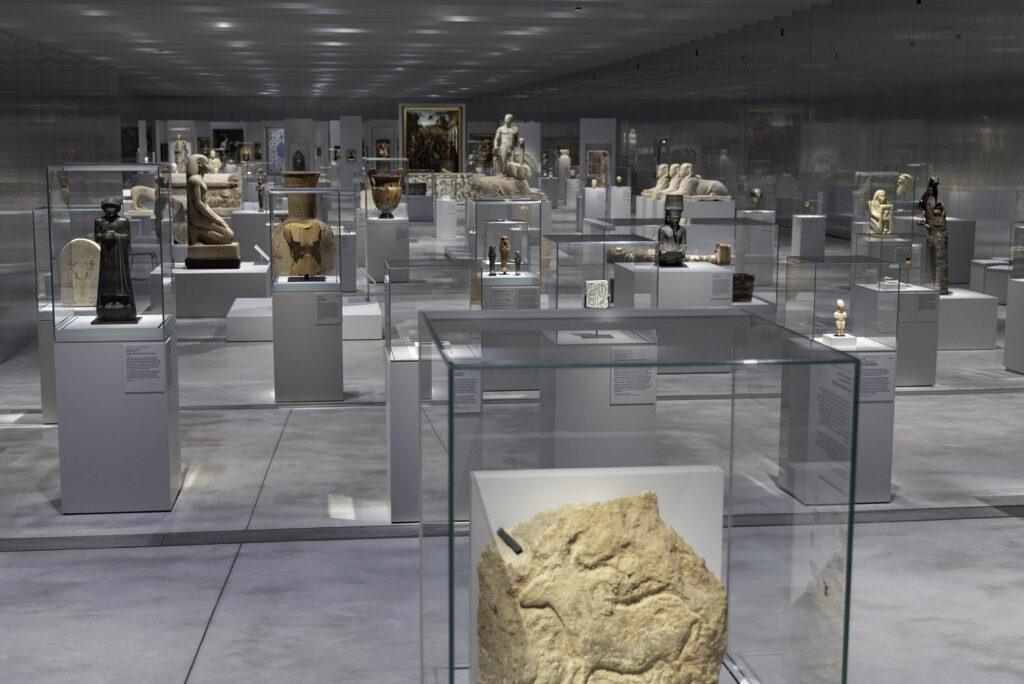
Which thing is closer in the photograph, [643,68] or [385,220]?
[385,220]

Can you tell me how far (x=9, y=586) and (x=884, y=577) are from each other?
15.5 feet

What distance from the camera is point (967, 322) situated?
14.1 metres

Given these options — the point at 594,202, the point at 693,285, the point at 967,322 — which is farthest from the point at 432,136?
the point at 967,322

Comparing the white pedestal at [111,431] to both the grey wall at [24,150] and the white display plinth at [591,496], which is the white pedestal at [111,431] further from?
the grey wall at [24,150]

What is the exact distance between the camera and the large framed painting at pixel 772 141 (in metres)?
18.3

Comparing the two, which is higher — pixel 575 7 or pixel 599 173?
pixel 575 7

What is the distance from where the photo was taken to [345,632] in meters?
5.96

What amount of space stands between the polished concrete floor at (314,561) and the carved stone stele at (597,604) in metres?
0.24

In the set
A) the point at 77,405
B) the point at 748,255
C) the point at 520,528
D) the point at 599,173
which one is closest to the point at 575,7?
the point at 748,255

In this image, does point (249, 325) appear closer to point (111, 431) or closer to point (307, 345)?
point (307, 345)

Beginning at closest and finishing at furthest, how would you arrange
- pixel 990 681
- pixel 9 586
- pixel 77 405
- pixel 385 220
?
pixel 990 681 → pixel 9 586 → pixel 77 405 → pixel 385 220

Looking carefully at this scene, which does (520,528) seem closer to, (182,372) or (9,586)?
(9,586)

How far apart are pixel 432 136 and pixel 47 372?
94.8 ft

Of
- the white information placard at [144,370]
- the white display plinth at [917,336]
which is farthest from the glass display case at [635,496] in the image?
the white display plinth at [917,336]
